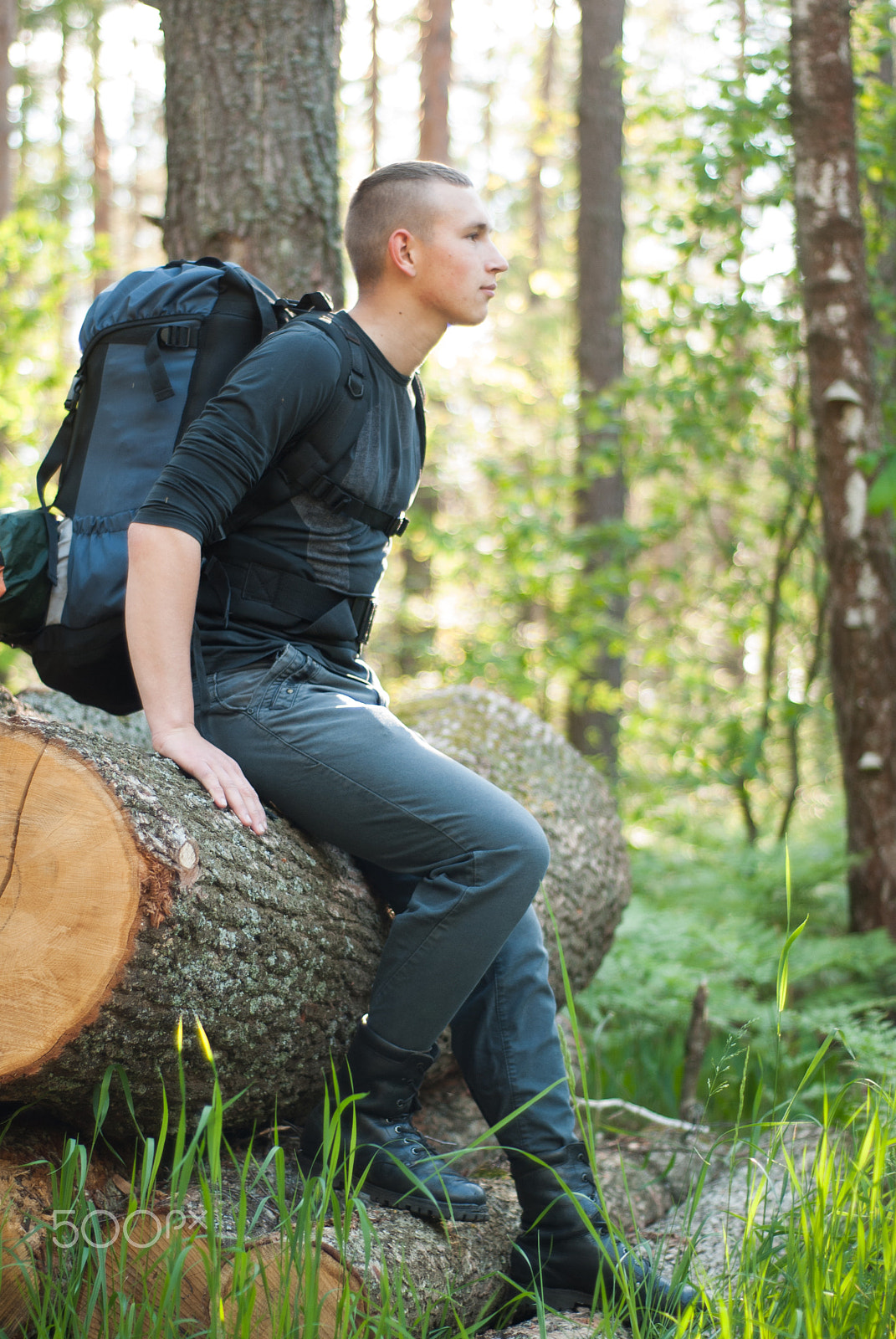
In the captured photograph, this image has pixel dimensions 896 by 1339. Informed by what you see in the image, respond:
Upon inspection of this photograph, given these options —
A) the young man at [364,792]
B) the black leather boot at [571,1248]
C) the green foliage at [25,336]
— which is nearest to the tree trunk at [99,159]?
the green foliage at [25,336]

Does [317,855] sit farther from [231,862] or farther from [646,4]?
[646,4]

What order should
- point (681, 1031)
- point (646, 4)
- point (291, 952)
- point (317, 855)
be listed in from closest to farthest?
point (291, 952) → point (317, 855) → point (681, 1031) → point (646, 4)

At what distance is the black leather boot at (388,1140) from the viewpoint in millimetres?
2223

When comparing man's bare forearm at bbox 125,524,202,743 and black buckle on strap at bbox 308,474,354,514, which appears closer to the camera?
man's bare forearm at bbox 125,524,202,743

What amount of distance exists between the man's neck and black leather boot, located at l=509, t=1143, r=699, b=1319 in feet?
6.40

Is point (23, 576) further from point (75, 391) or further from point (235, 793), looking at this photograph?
point (235, 793)

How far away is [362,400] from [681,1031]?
10.2 feet

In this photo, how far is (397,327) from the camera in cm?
265

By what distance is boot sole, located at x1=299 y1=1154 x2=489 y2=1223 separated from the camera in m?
2.20

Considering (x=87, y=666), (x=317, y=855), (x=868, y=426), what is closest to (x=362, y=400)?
(x=87, y=666)

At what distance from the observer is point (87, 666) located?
2465mm

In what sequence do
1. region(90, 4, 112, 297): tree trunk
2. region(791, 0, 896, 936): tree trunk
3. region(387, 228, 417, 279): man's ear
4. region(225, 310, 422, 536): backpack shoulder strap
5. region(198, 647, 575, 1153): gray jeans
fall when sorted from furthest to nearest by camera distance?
1. region(90, 4, 112, 297): tree trunk
2. region(791, 0, 896, 936): tree trunk
3. region(387, 228, 417, 279): man's ear
4. region(225, 310, 422, 536): backpack shoulder strap
5. region(198, 647, 575, 1153): gray jeans

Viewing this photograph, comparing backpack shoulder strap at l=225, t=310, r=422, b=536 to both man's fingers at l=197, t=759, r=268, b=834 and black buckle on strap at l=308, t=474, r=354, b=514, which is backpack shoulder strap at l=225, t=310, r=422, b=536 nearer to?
black buckle on strap at l=308, t=474, r=354, b=514

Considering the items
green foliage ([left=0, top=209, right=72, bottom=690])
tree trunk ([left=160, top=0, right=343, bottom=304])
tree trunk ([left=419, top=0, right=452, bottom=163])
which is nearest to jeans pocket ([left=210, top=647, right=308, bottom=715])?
tree trunk ([left=160, top=0, right=343, bottom=304])
